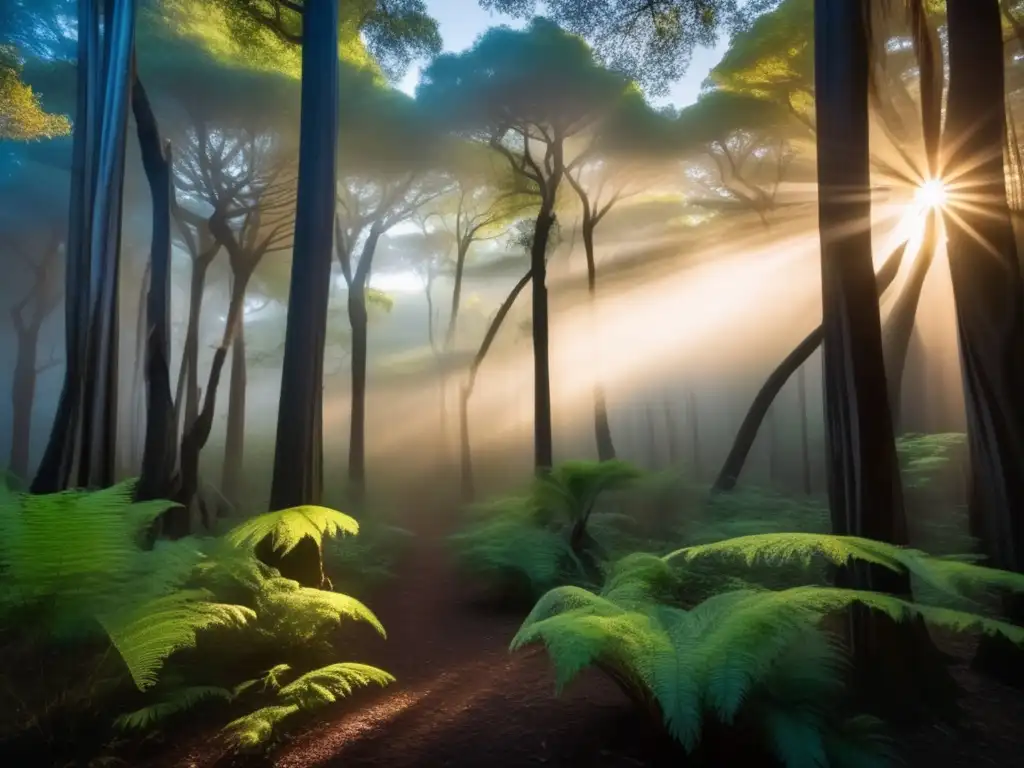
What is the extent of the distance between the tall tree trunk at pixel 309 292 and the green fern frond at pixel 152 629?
6.27 ft

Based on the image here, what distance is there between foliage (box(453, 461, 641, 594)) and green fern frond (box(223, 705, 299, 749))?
2.83m

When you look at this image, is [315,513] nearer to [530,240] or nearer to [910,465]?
[910,465]

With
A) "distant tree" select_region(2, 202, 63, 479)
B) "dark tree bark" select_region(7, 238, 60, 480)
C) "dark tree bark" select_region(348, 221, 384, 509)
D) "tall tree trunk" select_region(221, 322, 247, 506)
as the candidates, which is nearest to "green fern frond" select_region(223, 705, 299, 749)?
"dark tree bark" select_region(348, 221, 384, 509)

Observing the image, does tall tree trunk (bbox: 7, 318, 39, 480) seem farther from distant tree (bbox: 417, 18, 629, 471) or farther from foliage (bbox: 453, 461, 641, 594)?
foliage (bbox: 453, 461, 641, 594)

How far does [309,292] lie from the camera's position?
449 centimetres

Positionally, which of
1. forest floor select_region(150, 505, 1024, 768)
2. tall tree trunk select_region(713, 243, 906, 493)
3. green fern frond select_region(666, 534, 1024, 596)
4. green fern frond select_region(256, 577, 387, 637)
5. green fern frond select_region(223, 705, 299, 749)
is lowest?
forest floor select_region(150, 505, 1024, 768)

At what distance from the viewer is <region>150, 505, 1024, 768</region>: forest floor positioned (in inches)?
93.4

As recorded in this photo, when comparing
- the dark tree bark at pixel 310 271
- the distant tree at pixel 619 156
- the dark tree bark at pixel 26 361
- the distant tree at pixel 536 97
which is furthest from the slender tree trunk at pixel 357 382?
the dark tree bark at pixel 26 361

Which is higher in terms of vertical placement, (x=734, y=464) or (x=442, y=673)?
(x=734, y=464)

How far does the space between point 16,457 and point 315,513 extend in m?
15.7

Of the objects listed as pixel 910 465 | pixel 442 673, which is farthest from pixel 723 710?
pixel 910 465

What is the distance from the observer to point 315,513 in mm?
3260

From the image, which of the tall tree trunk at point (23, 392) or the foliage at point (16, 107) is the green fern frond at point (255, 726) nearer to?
the foliage at point (16, 107)

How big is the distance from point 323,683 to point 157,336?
4616mm
